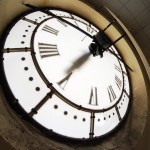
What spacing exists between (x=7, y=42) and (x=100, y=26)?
1.12 metres

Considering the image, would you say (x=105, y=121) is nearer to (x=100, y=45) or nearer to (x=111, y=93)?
(x=111, y=93)

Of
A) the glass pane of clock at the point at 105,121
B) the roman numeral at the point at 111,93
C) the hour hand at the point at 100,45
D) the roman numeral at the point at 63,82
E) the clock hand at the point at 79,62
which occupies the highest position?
the hour hand at the point at 100,45

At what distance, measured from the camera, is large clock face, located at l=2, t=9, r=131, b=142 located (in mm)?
1482

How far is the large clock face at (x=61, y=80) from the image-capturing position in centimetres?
148

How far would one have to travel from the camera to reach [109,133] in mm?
1756

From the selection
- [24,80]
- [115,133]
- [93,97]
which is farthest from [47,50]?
[115,133]

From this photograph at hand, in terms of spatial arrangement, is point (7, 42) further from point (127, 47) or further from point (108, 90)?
point (127, 47)

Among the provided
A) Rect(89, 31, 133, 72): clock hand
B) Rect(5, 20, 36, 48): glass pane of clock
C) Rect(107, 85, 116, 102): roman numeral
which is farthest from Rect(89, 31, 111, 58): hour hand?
Rect(5, 20, 36, 48): glass pane of clock

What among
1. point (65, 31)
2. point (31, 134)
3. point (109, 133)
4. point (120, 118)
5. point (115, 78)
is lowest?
point (31, 134)

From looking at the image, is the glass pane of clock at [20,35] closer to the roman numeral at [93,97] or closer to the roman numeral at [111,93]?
the roman numeral at [93,97]

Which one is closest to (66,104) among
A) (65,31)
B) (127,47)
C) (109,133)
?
(109,133)

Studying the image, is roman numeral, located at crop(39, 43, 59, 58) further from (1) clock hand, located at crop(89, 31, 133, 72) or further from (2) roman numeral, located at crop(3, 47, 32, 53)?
(1) clock hand, located at crop(89, 31, 133, 72)

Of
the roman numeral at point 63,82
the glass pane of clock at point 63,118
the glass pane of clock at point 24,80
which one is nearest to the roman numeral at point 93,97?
the glass pane of clock at point 63,118

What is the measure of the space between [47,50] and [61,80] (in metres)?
0.24
